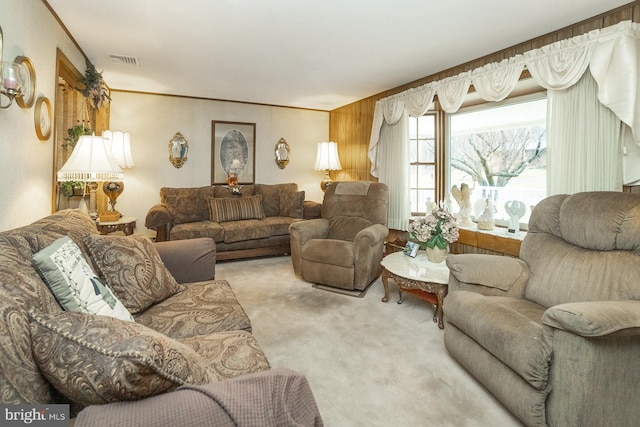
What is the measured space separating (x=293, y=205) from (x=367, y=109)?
185 cm

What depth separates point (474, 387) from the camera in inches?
72.3

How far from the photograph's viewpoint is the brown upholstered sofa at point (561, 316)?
4.48 ft

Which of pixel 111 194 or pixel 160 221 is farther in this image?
pixel 160 221

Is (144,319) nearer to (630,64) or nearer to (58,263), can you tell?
(58,263)

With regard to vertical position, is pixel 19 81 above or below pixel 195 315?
above

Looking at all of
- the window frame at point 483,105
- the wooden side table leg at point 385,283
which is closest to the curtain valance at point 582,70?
the window frame at point 483,105

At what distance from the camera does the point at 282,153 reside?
583 centimetres

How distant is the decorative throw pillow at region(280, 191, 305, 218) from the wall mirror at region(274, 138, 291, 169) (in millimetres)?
846

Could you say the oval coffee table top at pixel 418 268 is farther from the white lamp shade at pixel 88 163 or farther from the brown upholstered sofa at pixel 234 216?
the white lamp shade at pixel 88 163

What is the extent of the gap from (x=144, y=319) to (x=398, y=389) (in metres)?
1.38

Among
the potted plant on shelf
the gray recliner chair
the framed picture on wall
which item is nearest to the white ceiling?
the framed picture on wall

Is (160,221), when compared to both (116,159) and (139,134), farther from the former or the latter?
(139,134)

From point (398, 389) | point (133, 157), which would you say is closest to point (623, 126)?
point (398, 389)

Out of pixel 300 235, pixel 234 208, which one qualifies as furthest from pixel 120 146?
pixel 300 235
